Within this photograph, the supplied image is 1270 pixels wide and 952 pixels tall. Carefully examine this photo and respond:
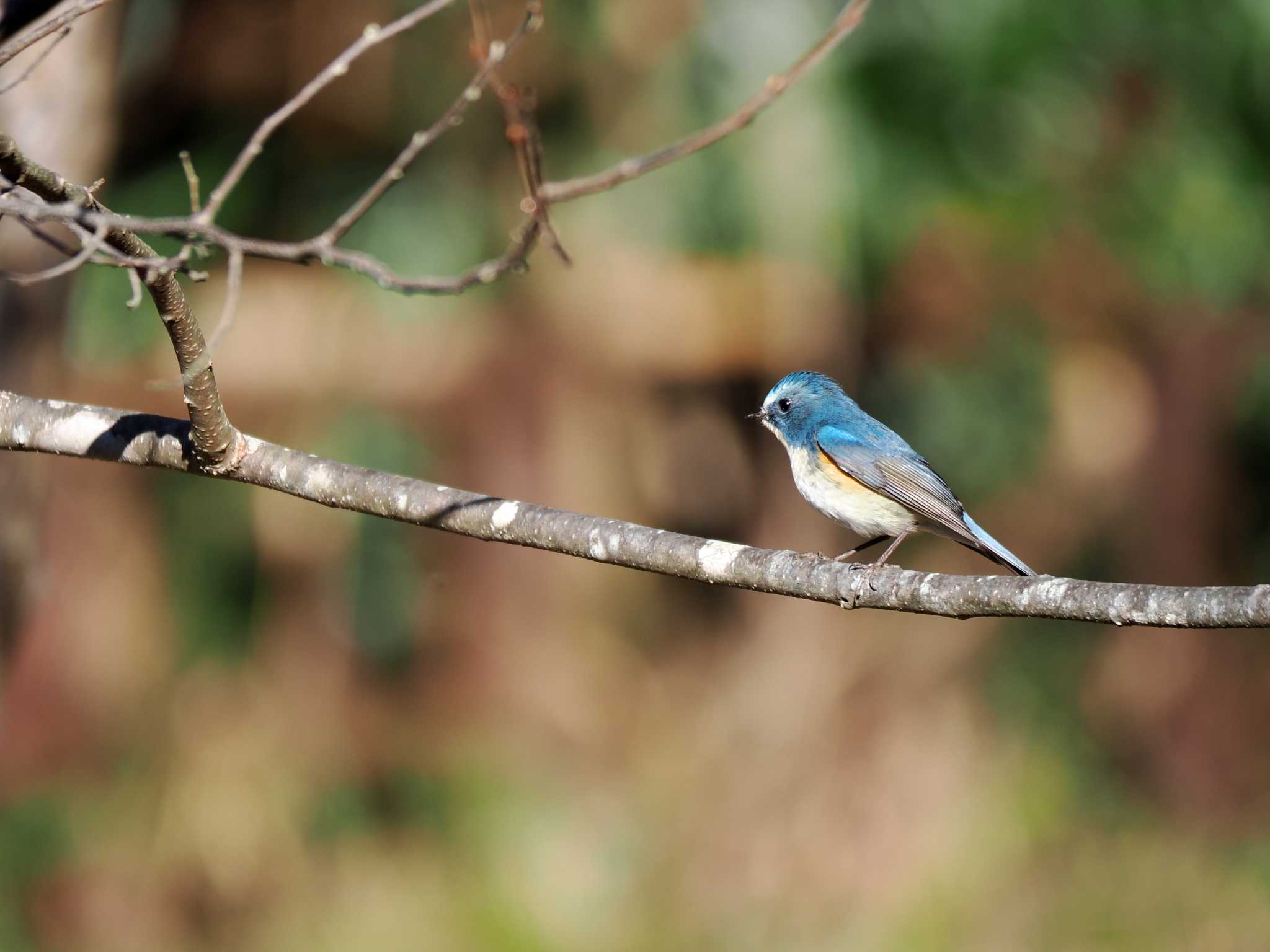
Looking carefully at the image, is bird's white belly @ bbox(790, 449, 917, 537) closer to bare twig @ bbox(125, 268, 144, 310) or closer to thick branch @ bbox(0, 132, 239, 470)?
thick branch @ bbox(0, 132, 239, 470)

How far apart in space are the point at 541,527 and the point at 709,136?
151 cm

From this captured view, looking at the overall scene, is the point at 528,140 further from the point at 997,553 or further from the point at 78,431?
the point at 997,553

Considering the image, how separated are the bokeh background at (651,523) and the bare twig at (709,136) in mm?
6132

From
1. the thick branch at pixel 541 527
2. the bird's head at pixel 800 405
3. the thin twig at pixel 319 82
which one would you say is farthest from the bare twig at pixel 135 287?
the bird's head at pixel 800 405

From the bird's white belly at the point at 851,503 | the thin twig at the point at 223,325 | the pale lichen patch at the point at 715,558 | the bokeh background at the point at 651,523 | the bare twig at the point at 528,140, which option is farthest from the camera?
the bokeh background at the point at 651,523

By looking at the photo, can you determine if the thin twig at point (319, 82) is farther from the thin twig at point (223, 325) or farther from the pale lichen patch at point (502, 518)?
the pale lichen patch at point (502, 518)

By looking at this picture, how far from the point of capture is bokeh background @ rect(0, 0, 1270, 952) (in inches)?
329

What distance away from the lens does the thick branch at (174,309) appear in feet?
8.67

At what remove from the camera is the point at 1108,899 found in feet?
28.0

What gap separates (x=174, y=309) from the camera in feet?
9.87

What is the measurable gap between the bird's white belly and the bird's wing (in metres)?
0.04

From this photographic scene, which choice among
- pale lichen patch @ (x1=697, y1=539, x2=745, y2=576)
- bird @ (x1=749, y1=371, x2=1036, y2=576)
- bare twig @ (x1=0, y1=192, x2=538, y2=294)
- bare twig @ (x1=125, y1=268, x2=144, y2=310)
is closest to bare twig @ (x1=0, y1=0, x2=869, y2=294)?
bare twig @ (x1=0, y1=192, x2=538, y2=294)

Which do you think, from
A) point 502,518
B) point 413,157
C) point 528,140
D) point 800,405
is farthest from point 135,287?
point 800,405

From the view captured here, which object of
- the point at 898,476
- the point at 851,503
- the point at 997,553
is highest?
the point at 898,476
